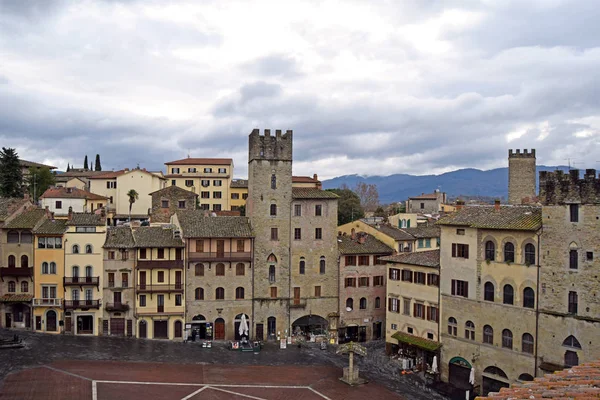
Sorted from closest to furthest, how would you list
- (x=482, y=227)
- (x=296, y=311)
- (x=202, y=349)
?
1. (x=482, y=227)
2. (x=202, y=349)
3. (x=296, y=311)

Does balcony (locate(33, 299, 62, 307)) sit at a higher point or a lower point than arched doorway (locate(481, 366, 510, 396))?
higher

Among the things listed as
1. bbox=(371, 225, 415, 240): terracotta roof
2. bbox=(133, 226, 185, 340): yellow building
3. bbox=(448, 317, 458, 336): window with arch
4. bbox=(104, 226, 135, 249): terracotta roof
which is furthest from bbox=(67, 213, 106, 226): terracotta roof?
bbox=(448, 317, 458, 336): window with arch

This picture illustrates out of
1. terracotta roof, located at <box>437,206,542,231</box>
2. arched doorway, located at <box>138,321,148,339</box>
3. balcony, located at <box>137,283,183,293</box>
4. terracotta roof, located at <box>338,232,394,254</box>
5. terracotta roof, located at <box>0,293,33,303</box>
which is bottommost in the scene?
arched doorway, located at <box>138,321,148,339</box>

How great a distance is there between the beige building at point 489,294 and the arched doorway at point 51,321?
39.6 metres

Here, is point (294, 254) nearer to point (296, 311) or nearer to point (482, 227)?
point (296, 311)

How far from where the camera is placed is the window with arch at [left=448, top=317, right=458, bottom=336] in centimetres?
4931

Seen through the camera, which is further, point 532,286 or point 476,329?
point 476,329

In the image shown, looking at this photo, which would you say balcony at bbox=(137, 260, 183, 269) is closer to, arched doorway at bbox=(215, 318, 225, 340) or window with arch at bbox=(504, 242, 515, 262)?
arched doorway at bbox=(215, 318, 225, 340)

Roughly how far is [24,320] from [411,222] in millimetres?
53244

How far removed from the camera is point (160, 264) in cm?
5981

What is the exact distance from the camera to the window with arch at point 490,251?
4633cm

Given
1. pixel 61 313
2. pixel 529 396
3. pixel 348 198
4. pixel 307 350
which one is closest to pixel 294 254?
pixel 307 350

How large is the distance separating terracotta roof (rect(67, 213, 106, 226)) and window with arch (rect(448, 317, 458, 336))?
121ft

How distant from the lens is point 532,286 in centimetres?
4312
